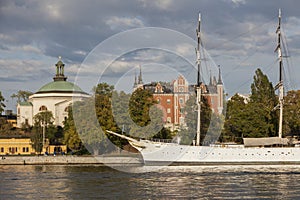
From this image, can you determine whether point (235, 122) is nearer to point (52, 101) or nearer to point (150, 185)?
point (150, 185)

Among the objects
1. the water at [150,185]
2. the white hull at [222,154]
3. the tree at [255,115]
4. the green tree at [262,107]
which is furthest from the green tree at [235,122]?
the water at [150,185]

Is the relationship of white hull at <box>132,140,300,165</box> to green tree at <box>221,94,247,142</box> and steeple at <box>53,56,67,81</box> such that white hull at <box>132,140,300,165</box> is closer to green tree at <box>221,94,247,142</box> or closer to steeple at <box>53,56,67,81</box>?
green tree at <box>221,94,247,142</box>

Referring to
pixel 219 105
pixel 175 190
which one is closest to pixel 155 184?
pixel 175 190

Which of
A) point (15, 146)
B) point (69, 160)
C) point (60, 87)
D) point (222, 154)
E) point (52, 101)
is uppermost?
point (60, 87)

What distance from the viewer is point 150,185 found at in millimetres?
48969

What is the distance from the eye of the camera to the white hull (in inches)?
2997

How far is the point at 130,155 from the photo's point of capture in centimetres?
8469

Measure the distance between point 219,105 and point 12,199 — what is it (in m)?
93.1

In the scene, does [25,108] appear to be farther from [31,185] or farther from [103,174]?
[31,185]

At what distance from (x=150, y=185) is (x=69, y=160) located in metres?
33.5

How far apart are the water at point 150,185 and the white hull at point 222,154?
1549 centimetres

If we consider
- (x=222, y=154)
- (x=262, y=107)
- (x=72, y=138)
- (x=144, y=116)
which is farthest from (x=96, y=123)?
(x=262, y=107)

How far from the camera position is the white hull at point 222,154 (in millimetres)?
76125

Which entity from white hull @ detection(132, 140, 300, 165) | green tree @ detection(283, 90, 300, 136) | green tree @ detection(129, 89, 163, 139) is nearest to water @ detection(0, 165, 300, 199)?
white hull @ detection(132, 140, 300, 165)
